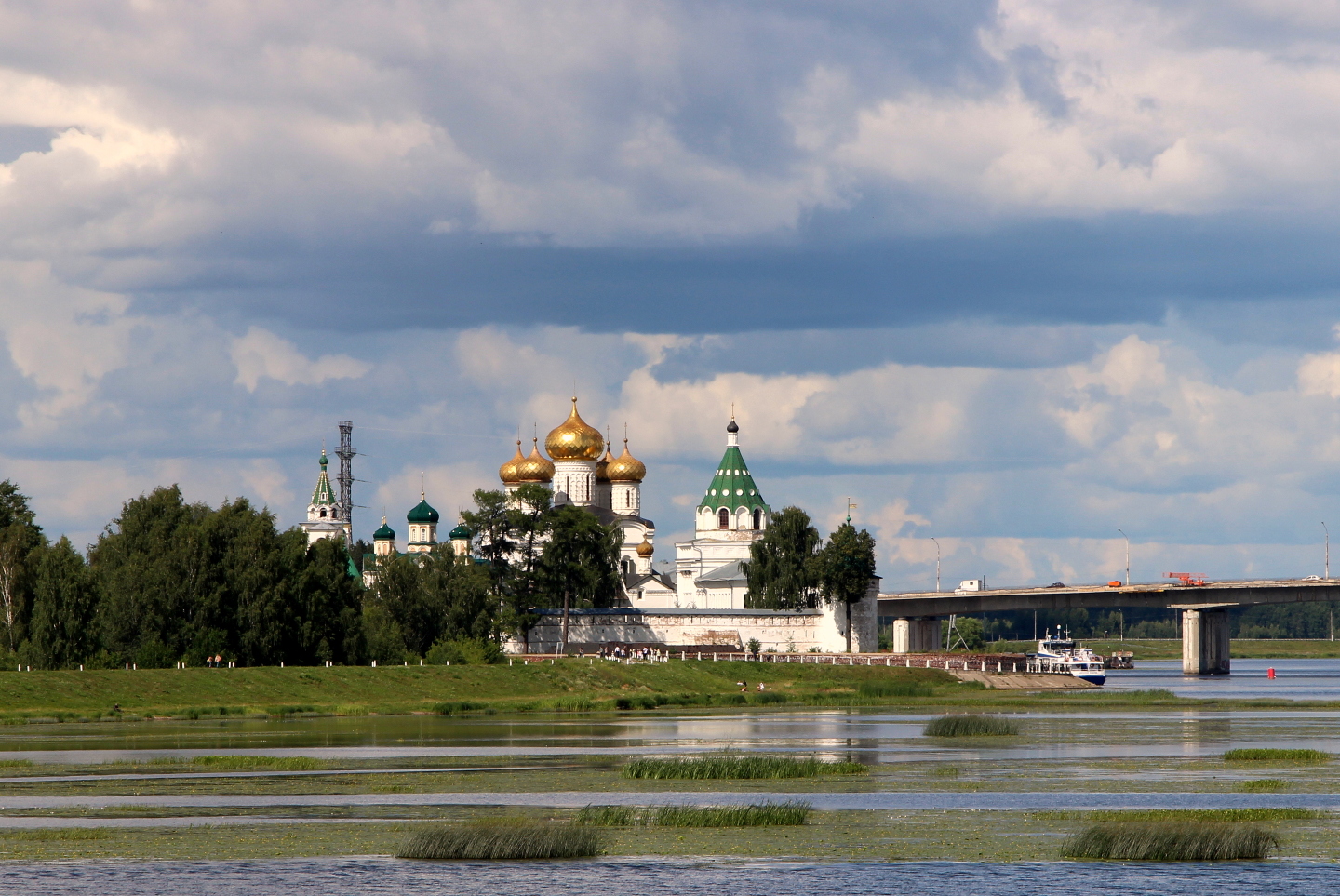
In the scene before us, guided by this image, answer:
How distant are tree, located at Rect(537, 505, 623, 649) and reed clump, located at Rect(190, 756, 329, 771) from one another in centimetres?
6864

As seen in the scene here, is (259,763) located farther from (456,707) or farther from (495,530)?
(495,530)

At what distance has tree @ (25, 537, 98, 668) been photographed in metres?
76.3

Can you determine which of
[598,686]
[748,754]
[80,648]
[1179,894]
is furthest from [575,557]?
[1179,894]

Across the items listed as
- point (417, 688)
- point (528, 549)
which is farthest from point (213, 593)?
point (528, 549)

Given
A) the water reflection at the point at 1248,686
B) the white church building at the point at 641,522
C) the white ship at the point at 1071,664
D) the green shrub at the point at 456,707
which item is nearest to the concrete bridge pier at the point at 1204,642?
the water reflection at the point at 1248,686

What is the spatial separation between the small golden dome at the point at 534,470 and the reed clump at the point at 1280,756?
108956 millimetres

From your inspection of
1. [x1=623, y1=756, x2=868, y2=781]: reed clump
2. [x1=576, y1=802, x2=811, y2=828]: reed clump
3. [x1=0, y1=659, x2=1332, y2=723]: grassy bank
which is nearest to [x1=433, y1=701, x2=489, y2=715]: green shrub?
[x1=0, y1=659, x2=1332, y2=723]: grassy bank

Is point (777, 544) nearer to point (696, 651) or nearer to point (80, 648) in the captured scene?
point (696, 651)

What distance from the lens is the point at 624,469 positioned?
155500 millimetres

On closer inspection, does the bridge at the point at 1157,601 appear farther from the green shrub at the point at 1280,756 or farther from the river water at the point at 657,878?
the river water at the point at 657,878

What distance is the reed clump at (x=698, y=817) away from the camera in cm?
3238

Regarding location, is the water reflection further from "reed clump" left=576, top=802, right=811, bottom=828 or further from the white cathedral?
"reed clump" left=576, top=802, right=811, bottom=828

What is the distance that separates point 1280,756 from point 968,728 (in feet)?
41.5

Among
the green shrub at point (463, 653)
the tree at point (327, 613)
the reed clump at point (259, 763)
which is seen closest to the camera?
the reed clump at point (259, 763)
